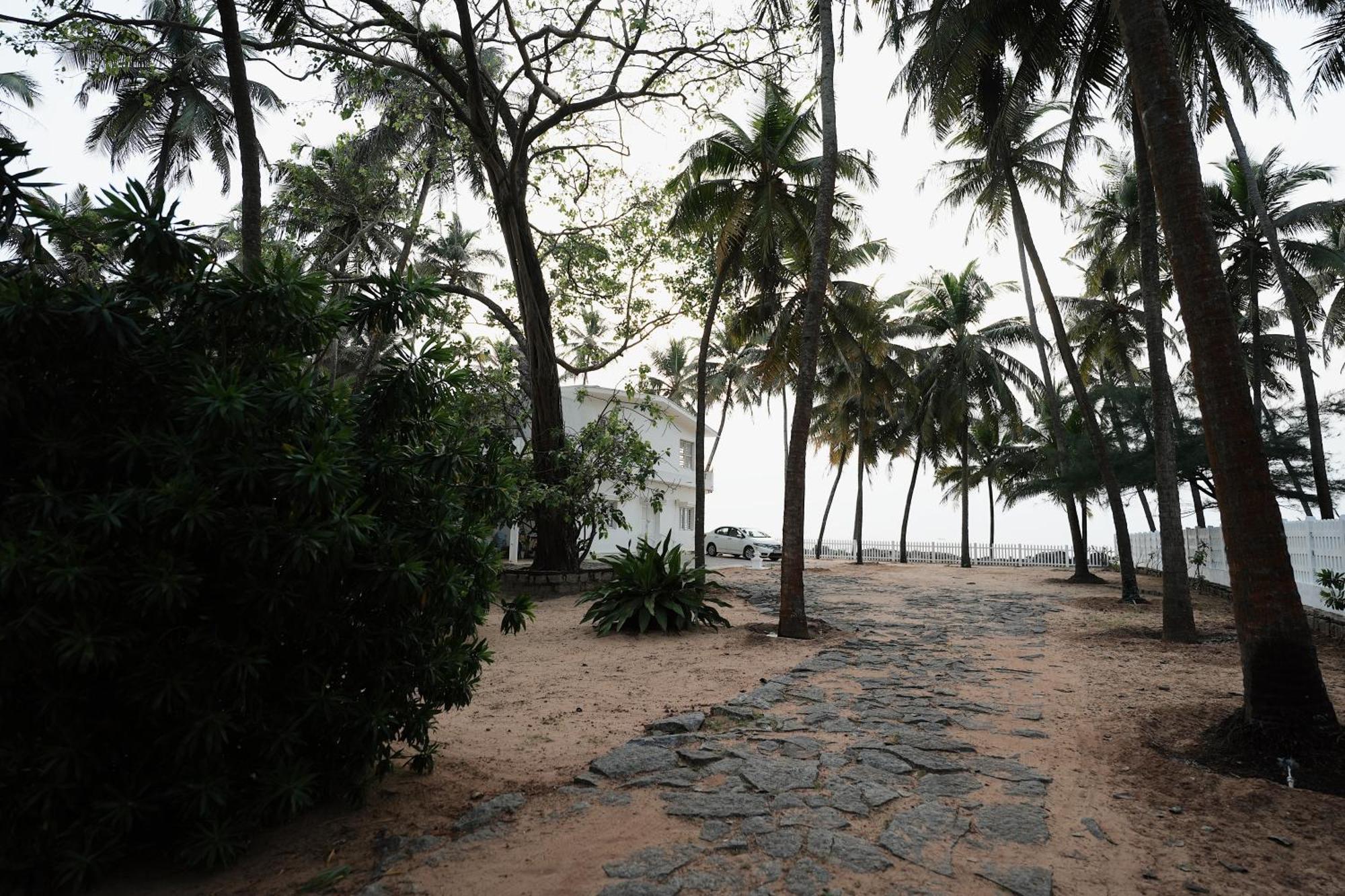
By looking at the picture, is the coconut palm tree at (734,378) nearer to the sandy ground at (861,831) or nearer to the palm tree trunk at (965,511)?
the palm tree trunk at (965,511)

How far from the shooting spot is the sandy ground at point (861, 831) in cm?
324

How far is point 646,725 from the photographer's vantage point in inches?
219

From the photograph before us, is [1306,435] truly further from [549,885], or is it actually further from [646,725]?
[549,885]

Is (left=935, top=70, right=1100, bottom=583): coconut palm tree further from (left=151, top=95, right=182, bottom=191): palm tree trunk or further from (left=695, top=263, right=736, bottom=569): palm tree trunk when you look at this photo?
(left=151, top=95, right=182, bottom=191): palm tree trunk

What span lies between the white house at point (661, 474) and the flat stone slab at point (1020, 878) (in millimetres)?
17668

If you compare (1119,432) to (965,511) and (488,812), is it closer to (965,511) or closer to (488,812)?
(965,511)

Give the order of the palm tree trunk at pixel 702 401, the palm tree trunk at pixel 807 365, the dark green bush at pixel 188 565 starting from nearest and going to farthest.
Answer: the dark green bush at pixel 188 565
the palm tree trunk at pixel 807 365
the palm tree trunk at pixel 702 401

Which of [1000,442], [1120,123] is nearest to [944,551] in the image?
[1000,442]

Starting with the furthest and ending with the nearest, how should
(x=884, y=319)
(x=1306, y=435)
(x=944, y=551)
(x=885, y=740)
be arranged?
(x=944, y=551)
(x=884, y=319)
(x=1306, y=435)
(x=885, y=740)

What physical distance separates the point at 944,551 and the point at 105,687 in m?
35.6

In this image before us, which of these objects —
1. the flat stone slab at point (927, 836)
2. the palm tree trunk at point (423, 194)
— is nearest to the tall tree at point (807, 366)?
the flat stone slab at point (927, 836)

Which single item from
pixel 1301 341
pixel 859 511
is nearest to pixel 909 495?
pixel 859 511

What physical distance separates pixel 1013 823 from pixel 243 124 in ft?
27.7

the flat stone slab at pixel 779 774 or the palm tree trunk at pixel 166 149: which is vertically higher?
the palm tree trunk at pixel 166 149
